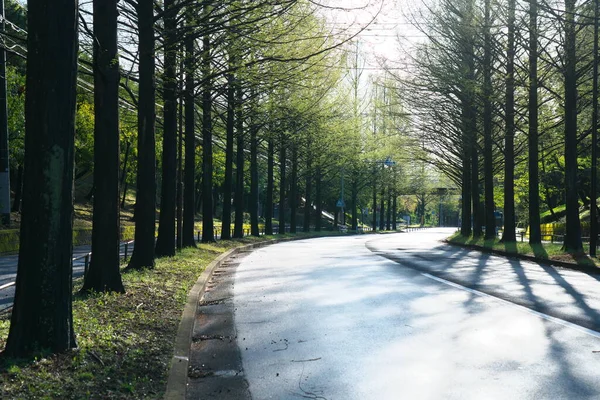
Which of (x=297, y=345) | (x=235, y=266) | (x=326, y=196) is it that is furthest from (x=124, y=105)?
(x=326, y=196)

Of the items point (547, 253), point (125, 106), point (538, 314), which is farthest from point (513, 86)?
point (538, 314)

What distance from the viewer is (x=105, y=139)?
407 inches

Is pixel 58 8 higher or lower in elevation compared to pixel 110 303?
higher

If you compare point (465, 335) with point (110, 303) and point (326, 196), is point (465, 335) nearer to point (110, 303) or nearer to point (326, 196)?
point (110, 303)

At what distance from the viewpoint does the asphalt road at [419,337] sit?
5.53 m

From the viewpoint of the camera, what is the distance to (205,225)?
26844mm

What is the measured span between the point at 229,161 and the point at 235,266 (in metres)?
11.7

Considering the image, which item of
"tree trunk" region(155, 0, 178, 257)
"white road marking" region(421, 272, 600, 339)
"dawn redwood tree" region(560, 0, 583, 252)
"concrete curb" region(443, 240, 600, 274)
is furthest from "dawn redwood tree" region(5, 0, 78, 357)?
"dawn redwood tree" region(560, 0, 583, 252)

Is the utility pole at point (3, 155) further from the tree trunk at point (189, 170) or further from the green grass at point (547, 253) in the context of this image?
the green grass at point (547, 253)

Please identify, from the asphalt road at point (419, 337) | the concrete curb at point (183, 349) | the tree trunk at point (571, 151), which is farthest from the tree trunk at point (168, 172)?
the tree trunk at point (571, 151)

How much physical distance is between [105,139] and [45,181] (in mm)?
4803

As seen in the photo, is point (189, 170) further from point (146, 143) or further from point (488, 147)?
point (488, 147)

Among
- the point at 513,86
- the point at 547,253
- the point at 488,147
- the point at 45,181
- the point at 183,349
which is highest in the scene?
the point at 513,86

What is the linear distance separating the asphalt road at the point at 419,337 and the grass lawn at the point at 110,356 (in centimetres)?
89
